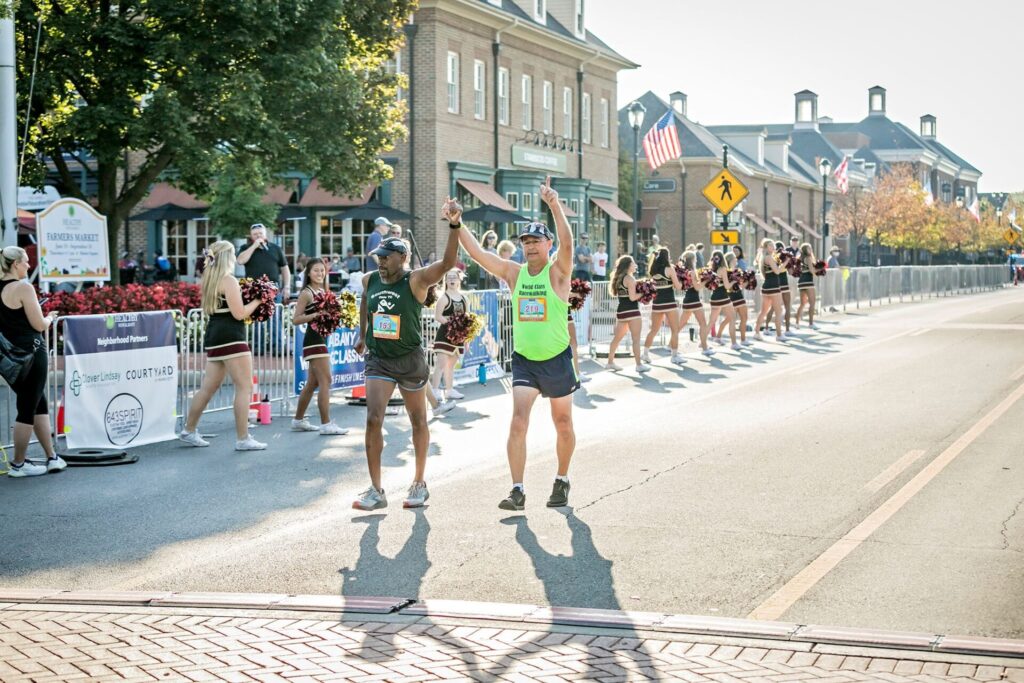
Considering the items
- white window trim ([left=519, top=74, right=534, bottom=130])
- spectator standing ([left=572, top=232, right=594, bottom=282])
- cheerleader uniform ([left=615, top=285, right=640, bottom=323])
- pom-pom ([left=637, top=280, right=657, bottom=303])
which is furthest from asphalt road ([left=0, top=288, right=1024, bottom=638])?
white window trim ([left=519, top=74, right=534, bottom=130])

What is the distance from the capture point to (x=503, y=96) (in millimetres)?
42125

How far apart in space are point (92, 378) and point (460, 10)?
28.4 meters

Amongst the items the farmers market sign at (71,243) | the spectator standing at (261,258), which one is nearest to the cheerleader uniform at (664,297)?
the spectator standing at (261,258)

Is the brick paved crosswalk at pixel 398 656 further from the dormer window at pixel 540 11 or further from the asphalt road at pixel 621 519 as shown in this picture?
the dormer window at pixel 540 11

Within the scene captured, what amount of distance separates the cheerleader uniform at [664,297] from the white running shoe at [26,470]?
11971 millimetres

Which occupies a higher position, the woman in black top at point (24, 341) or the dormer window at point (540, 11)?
the dormer window at point (540, 11)

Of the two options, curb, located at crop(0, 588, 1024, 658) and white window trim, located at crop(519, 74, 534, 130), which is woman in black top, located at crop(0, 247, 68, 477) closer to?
curb, located at crop(0, 588, 1024, 658)

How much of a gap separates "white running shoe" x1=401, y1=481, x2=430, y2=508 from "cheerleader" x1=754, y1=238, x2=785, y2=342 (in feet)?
57.7

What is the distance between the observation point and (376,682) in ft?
18.4

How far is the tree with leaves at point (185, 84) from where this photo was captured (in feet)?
75.8

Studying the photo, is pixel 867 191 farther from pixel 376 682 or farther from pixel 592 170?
pixel 376 682

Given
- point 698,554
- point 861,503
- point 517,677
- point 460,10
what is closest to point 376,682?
point 517,677

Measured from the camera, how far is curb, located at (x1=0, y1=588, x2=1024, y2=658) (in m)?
6.05

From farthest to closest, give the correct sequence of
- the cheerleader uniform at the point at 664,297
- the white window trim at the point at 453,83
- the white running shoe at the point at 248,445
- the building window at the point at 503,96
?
the building window at the point at 503,96, the white window trim at the point at 453,83, the cheerleader uniform at the point at 664,297, the white running shoe at the point at 248,445
